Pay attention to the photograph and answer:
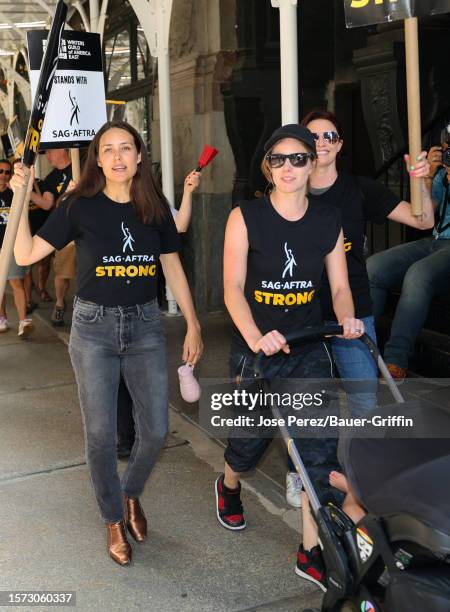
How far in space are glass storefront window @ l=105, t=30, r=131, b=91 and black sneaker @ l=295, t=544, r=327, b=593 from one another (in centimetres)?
1156

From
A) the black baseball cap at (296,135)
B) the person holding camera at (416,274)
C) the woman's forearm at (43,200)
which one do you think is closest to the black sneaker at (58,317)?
the woman's forearm at (43,200)

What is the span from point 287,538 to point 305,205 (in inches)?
65.2

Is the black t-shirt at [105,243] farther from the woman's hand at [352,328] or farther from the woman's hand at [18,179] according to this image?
the woman's hand at [352,328]

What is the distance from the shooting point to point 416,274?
17.8 ft

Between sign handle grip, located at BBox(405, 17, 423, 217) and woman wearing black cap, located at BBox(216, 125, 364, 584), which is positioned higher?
sign handle grip, located at BBox(405, 17, 423, 217)

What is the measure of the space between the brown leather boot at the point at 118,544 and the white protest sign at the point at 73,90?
123 inches

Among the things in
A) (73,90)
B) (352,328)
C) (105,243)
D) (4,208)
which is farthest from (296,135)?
(4,208)

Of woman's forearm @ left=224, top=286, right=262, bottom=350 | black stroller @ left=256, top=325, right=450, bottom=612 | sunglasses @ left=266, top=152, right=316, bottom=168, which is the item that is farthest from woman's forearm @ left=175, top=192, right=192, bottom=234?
black stroller @ left=256, top=325, right=450, bottom=612

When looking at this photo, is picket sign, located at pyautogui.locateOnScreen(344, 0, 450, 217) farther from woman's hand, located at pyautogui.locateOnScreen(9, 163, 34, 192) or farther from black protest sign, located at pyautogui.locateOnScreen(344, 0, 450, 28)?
woman's hand, located at pyautogui.locateOnScreen(9, 163, 34, 192)

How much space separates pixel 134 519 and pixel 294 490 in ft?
2.92

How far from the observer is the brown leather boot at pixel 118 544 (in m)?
3.82

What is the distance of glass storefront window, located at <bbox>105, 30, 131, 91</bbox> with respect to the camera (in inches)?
556

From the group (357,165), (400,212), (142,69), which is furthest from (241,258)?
(142,69)

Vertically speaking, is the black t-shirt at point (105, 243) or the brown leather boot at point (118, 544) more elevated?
the black t-shirt at point (105, 243)
